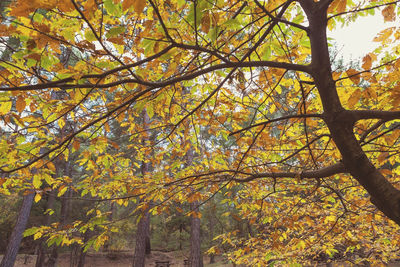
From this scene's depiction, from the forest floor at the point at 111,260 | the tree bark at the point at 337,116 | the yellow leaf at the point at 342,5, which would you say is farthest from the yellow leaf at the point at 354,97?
the forest floor at the point at 111,260

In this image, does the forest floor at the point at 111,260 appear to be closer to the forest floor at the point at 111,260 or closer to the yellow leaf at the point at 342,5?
the forest floor at the point at 111,260

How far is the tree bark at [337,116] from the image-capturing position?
1206 millimetres

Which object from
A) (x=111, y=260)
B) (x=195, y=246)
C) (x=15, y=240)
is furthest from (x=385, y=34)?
(x=111, y=260)

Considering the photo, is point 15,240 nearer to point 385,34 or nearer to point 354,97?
point 354,97

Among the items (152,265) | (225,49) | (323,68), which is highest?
(225,49)

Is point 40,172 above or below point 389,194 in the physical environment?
above

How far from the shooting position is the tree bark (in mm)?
1206

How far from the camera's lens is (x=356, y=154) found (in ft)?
4.12

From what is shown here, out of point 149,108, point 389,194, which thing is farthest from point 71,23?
point 389,194

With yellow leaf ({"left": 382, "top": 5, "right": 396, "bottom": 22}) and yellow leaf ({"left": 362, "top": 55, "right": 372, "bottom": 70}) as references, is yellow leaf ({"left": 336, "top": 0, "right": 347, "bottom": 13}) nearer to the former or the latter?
yellow leaf ({"left": 362, "top": 55, "right": 372, "bottom": 70})

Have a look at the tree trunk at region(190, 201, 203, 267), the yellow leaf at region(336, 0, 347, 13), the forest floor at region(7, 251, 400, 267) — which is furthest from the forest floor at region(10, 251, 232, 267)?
the yellow leaf at region(336, 0, 347, 13)

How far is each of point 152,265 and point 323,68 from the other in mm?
17104

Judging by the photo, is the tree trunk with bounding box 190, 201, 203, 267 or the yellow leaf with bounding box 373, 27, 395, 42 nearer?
the yellow leaf with bounding box 373, 27, 395, 42

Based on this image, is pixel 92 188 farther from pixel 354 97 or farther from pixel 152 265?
pixel 152 265
